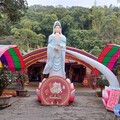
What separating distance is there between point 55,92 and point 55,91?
0.04m

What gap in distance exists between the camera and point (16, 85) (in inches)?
422

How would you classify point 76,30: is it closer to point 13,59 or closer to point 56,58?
point 13,59

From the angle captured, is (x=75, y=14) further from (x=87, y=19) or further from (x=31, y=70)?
(x=31, y=70)

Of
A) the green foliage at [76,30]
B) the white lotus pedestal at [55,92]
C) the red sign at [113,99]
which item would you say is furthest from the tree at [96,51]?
the red sign at [113,99]

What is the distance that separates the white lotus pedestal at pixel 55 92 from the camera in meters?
7.41

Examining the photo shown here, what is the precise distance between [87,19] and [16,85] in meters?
24.7

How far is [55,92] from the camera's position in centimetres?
745

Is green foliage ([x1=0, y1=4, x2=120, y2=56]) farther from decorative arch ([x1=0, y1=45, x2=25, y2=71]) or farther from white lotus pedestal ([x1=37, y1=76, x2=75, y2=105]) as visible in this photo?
white lotus pedestal ([x1=37, y1=76, x2=75, y2=105])

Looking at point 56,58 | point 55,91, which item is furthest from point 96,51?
point 55,91

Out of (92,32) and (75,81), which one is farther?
(92,32)

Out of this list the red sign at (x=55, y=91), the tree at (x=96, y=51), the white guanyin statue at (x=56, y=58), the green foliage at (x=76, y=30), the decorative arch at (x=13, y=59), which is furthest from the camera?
the green foliage at (x=76, y=30)

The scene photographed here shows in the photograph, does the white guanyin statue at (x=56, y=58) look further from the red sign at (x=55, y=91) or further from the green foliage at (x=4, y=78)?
the green foliage at (x=4, y=78)

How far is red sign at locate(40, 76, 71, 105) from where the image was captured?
7.41 m

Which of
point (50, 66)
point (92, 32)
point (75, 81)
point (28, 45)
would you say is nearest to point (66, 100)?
point (50, 66)
